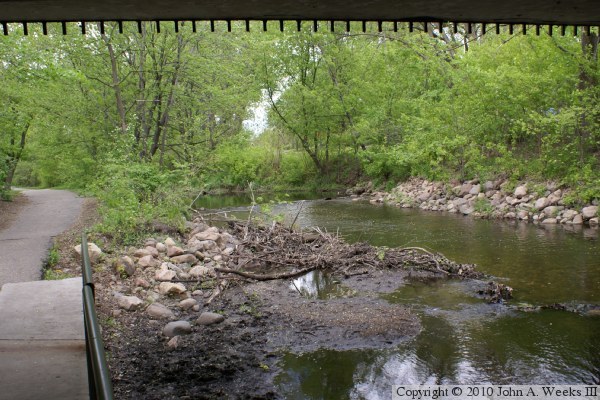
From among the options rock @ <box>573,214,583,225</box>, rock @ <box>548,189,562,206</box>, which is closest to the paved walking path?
rock @ <box>573,214,583,225</box>

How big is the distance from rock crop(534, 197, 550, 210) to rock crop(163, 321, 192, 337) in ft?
45.2

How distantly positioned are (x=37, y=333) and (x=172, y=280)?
3735 millimetres

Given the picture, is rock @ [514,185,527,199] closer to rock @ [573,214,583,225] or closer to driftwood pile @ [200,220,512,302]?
rock @ [573,214,583,225]

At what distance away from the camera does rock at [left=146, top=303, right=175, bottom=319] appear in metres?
7.20

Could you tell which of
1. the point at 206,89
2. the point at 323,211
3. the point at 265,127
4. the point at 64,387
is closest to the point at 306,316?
Answer: the point at 64,387

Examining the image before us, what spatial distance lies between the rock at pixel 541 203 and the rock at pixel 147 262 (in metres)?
13.1

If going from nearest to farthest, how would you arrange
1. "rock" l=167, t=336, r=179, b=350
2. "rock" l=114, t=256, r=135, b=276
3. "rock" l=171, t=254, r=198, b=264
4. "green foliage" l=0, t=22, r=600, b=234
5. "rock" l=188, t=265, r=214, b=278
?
"rock" l=167, t=336, r=179, b=350, "rock" l=114, t=256, r=135, b=276, "rock" l=188, t=265, r=214, b=278, "rock" l=171, t=254, r=198, b=264, "green foliage" l=0, t=22, r=600, b=234

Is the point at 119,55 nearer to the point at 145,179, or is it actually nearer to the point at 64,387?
the point at 145,179

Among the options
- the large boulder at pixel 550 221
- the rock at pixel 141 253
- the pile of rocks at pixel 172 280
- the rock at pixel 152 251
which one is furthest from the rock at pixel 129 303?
the large boulder at pixel 550 221

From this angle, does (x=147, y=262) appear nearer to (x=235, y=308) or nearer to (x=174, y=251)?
(x=174, y=251)

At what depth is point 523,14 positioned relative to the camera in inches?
211

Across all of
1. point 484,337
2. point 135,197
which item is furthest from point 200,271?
point 484,337

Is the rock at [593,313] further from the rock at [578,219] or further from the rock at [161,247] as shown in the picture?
the rock at [578,219]

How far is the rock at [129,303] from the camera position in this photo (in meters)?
7.21
